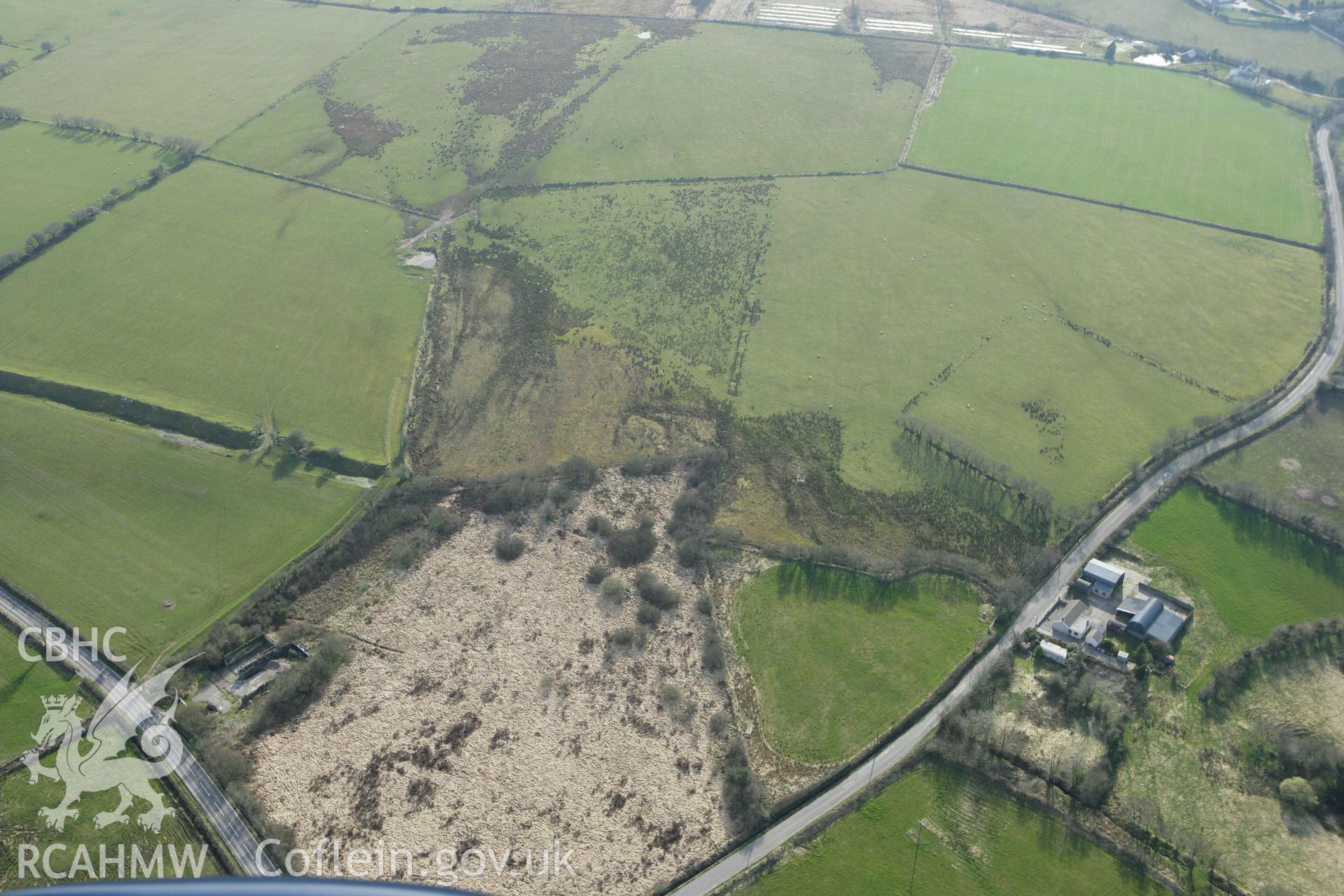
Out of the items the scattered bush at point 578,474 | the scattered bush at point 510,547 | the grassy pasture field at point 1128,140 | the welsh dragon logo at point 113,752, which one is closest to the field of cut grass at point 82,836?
the welsh dragon logo at point 113,752

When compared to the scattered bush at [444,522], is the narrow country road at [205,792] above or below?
below

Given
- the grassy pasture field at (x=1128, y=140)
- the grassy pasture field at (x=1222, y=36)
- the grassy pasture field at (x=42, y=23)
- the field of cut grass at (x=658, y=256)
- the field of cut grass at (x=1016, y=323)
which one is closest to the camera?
the field of cut grass at (x=1016, y=323)

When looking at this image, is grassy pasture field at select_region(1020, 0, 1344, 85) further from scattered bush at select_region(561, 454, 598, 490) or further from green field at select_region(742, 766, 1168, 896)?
green field at select_region(742, 766, 1168, 896)

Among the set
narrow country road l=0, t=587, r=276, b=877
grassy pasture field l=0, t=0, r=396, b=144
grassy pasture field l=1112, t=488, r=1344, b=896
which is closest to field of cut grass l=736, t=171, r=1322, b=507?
grassy pasture field l=1112, t=488, r=1344, b=896

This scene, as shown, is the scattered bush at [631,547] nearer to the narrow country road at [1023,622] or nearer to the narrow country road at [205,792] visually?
the narrow country road at [1023,622]

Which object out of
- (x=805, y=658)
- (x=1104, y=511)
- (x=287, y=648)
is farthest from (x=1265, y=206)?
(x=287, y=648)

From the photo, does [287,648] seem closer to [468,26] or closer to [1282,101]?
[468,26]

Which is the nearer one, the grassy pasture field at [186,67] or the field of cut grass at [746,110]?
the field of cut grass at [746,110]
